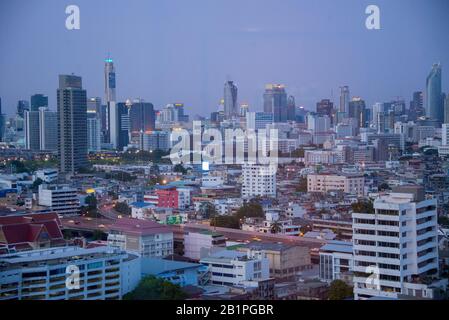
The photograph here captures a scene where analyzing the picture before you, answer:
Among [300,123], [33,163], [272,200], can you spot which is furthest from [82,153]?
[272,200]

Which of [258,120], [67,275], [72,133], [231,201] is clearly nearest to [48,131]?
[72,133]

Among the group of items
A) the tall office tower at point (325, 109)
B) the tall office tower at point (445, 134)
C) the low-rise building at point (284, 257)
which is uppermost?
the tall office tower at point (325, 109)

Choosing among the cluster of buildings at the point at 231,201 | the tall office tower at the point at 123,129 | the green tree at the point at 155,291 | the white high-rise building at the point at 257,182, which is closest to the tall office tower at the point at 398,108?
the cluster of buildings at the point at 231,201

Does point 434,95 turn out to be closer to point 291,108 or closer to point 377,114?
point 291,108

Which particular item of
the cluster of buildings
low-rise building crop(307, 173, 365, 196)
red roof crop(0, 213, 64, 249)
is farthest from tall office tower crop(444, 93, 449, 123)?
red roof crop(0, 213, 64, 249)

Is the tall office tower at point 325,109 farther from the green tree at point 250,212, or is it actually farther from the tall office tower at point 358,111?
the green tree at point 250,212

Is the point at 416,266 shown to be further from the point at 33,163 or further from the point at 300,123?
the point at 33,163

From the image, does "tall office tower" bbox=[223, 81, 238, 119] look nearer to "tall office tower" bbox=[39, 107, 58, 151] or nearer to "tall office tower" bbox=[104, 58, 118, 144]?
"tall office tower" bbox=[104, 58, 118, 144]
